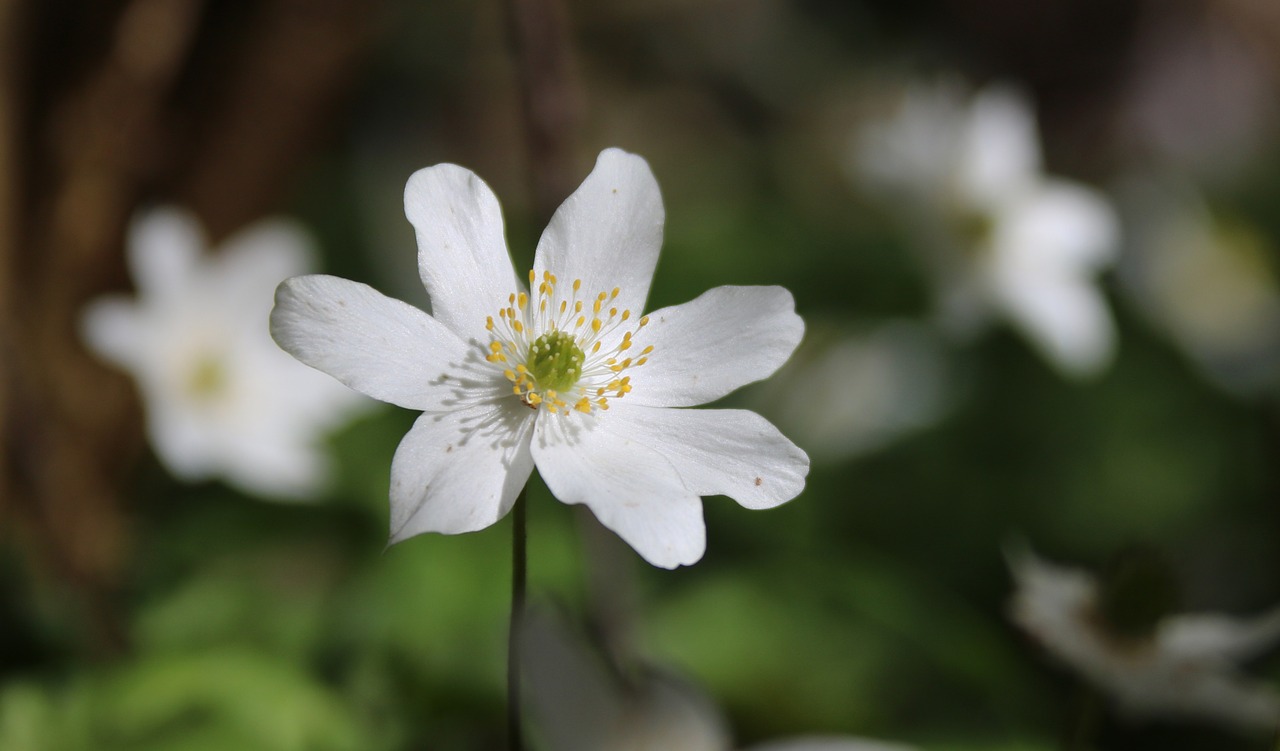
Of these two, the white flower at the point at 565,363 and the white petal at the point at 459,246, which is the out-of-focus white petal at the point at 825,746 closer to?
the white flower at the point at 565,363

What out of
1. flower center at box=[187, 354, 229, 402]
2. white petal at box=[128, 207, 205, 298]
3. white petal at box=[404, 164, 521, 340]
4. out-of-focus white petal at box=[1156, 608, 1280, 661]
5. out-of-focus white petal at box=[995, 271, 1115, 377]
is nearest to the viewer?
white petal at box=[404, 164, 521, 340]

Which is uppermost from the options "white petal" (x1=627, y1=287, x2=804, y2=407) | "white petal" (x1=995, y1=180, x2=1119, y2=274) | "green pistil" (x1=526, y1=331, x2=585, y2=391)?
"white petal" (x1=995, y1=180, x2=1119, y2=274)

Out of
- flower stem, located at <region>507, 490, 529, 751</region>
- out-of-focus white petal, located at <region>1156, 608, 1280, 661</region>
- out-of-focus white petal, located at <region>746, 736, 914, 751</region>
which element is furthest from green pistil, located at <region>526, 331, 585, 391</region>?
out-of-focus white petal, located at <region>1156, 608, 1280, 661</region>

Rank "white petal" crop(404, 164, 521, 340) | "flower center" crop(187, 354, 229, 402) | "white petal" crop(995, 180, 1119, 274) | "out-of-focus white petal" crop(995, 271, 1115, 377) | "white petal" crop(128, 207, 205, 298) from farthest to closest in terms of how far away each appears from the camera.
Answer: "white petal" crop(995, 180, 1119, 274)
"out-of-focus white petal" crop(995, 271, 1115, 377)
"flower center" crop(187, 354, 229, 402)
"white petal" crop(128, 207, 205, 298)
"white petal" crop(404, 164, 521, 340)

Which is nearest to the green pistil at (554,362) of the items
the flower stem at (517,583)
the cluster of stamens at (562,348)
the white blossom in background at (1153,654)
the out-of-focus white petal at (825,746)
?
the cluster of stamens at (562,348)

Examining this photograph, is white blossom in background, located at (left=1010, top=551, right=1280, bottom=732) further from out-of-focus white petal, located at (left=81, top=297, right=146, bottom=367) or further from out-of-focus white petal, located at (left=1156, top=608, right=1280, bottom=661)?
out-of-focus white petal, located at (left=81, top=297, right=146, bottom=367)
